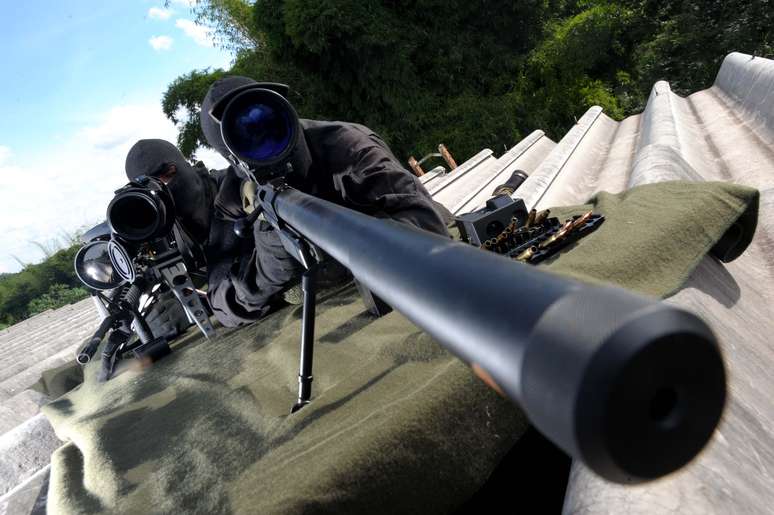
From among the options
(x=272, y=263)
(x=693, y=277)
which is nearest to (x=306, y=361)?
(x=272, y=263)

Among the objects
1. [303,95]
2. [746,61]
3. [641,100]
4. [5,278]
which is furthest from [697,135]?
[5,278]

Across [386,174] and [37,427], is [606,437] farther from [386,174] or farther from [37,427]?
[37,427]

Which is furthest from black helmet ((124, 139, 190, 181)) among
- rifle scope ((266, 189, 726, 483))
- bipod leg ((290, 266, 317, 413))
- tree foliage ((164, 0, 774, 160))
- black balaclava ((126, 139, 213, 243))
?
tree foliage ((164, 0, 774, 160))

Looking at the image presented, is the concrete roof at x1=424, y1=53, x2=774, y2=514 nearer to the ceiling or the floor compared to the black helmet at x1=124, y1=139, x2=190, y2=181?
nearer to the floor

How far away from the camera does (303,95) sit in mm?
12555

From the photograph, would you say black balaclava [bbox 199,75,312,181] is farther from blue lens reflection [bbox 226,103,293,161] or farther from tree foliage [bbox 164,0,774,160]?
tree foliage [bbox 164,0,774,160]

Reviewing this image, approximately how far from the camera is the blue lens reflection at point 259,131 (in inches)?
50.0

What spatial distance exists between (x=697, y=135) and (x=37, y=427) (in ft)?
14.4

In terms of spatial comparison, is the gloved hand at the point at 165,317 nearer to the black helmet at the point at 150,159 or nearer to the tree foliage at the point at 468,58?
the black helmet at the point at 150,159

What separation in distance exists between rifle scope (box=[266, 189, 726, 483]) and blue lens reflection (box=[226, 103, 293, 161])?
1.01m

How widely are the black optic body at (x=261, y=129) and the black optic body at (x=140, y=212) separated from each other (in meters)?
0.81

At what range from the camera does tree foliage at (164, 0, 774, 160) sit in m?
12.1

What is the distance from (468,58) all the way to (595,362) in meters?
15.5

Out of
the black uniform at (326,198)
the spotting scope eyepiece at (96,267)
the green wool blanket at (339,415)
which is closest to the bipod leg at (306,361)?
the green wool blanket at (339,415)
